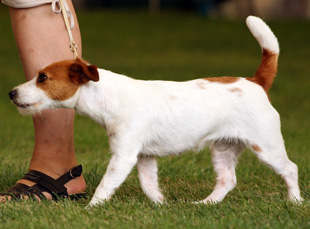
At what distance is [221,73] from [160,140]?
7.33 meters

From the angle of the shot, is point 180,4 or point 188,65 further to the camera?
point 180,4

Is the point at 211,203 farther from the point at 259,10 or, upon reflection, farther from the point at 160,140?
the point at 259,10

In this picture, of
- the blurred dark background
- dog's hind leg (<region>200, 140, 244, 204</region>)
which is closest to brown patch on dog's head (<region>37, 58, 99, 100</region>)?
dog's hind leg (<region>200, 140, 244, 204</region>)

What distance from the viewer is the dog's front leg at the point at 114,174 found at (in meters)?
3.55

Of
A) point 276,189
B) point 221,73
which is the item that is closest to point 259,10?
point 221,73

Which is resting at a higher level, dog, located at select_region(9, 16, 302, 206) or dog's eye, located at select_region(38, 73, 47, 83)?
dog's eye, located at select_region(38, 73, 47, 83)

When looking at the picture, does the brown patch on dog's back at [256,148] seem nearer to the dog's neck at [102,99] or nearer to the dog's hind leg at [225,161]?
the dog's hind leg at [225,161]

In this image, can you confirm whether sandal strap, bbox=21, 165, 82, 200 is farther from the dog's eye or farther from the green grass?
the dog's eye

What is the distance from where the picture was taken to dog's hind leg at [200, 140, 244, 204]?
13.3 ft

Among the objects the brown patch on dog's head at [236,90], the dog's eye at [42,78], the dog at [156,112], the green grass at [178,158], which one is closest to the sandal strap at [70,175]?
the green grass at [178,158]

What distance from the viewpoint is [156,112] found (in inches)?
143

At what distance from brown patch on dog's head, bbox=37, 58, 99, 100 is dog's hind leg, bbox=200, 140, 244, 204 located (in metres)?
1.04

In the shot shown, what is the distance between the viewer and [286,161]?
12.7 feet

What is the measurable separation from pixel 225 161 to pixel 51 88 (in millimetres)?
1281
